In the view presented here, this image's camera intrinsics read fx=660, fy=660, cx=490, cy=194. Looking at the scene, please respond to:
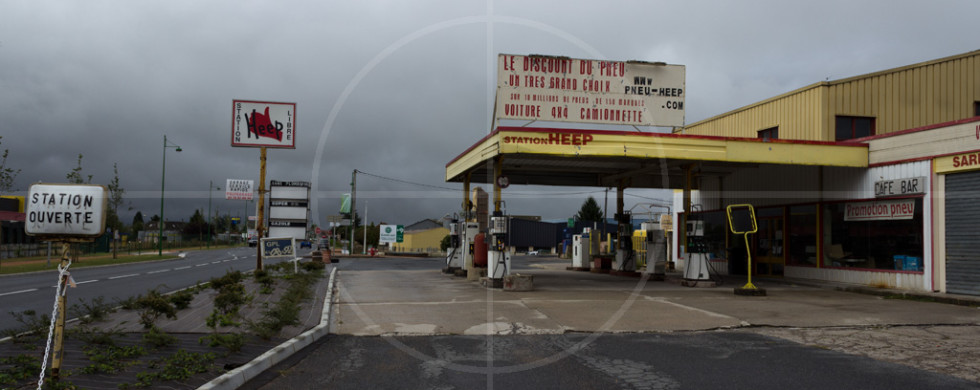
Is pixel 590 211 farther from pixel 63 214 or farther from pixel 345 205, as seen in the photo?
pixel 63 214

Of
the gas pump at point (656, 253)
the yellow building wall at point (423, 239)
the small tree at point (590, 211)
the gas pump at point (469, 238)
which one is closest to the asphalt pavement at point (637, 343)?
the gas pump at point (656, 253)

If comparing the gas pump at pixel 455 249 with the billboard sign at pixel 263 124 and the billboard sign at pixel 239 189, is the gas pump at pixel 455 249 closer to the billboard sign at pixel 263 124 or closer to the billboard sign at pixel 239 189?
the billboard sign at pixel 263 124

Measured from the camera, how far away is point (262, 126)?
62.2ft

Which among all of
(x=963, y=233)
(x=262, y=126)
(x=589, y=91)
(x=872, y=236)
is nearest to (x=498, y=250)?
(x=589, y=91)

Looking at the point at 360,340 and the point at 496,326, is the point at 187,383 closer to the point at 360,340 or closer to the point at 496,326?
the point at 360,340

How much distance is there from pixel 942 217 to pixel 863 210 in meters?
2.53

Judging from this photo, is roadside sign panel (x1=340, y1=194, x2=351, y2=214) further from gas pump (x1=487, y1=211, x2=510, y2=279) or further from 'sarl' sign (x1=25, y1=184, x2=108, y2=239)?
'sarl' sign (x1=25, y1=184, x2=108, y2=239)

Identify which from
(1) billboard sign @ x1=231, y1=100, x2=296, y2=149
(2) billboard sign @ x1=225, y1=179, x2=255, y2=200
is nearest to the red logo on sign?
(1) billboard sign @ x1=231, y1=100, x2=296, y2=149

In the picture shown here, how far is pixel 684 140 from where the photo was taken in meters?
17.5

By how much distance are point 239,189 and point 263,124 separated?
64.6m

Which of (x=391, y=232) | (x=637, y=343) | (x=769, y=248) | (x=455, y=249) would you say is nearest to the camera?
(x=637, y=343)

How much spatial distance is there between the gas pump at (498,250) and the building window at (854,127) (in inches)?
459

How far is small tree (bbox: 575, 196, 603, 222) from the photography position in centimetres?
9962

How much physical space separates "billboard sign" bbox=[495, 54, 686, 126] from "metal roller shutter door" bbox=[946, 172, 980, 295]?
7145 millimetres
